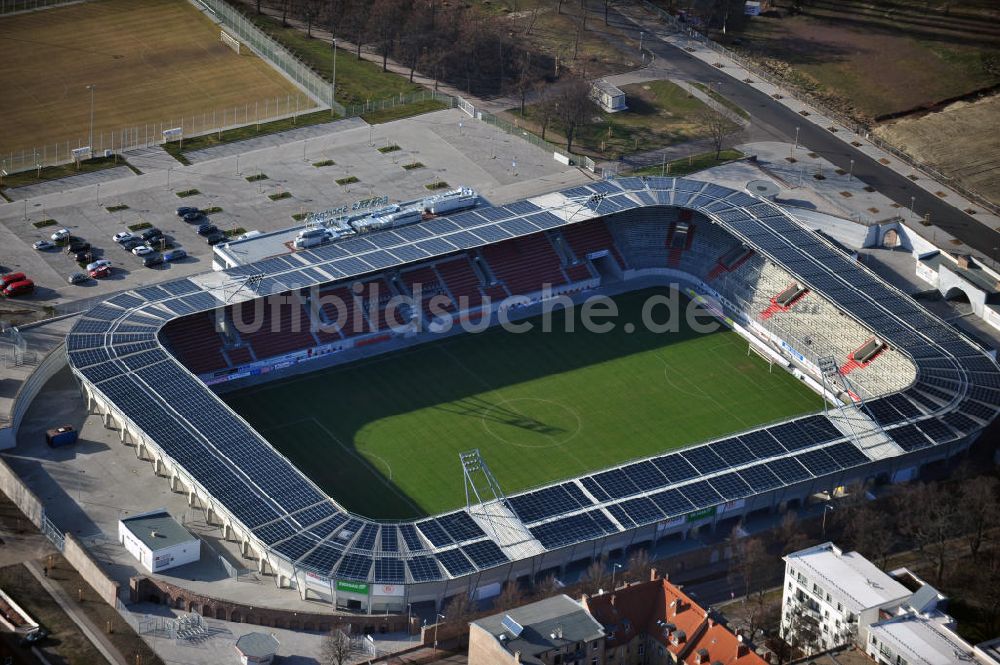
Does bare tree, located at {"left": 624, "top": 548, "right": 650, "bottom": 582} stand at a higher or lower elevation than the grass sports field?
higher

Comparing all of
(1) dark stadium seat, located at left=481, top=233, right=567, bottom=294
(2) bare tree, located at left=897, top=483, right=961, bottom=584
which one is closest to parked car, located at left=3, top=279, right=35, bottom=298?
(1) dark stadium seat, located at left=481, top=233, right=567, bottom=294

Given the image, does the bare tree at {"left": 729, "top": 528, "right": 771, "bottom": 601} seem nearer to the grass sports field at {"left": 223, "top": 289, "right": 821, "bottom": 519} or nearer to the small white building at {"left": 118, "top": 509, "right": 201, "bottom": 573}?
the grass sports field at {"left": 223, "top": 289, "right": 821, "bottom": 519}

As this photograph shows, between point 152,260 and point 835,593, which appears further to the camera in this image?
point 152,260

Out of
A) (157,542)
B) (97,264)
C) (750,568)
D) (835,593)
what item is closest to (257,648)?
(157,542)

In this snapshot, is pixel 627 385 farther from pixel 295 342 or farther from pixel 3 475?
pixel 3 475

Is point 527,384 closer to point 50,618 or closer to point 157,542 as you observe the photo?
point 157,542
